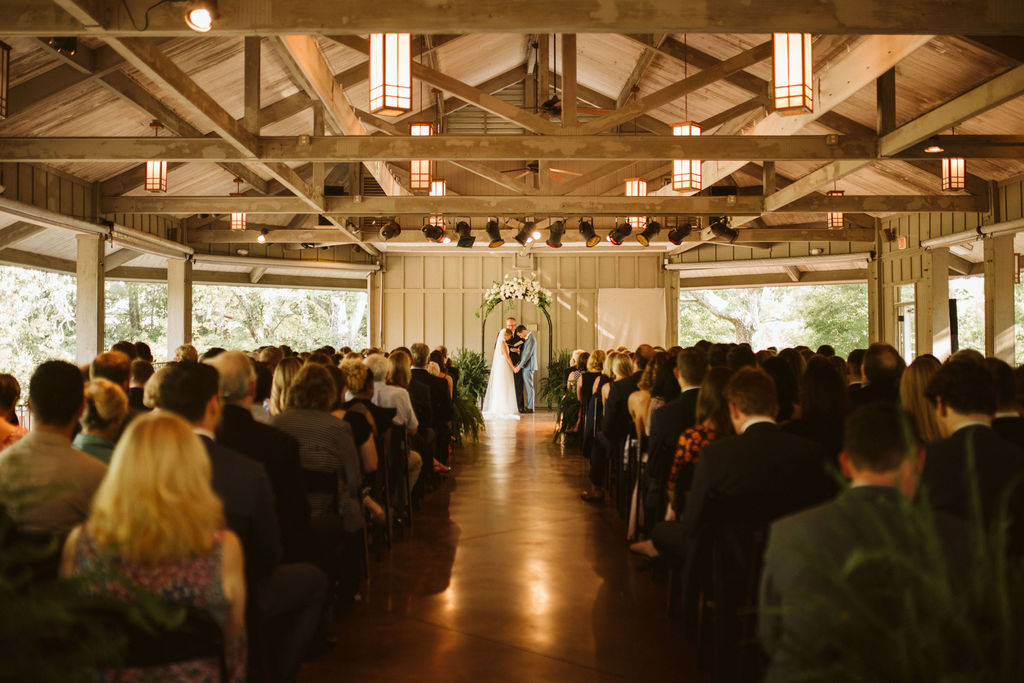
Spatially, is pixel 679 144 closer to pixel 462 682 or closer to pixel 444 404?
pixel 444 404

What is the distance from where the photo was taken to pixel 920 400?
345 cm

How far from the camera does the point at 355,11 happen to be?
14.7 ft

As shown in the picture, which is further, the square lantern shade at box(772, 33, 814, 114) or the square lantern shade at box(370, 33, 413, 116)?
the square lantern shade at box(772, 33, 814, 114)

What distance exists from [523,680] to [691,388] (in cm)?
192

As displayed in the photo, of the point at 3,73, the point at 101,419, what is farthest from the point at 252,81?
the point at 101,419

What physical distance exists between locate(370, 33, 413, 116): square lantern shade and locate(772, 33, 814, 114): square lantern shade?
2.28 m

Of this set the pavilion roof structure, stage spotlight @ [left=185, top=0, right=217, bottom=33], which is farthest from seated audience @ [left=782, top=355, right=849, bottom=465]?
stage spotlight @ [left=185, top=0, right=217, bottom=33]

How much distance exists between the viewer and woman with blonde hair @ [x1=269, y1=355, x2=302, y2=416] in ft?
13.3

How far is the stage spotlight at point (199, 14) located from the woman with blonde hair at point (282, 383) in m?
1.81

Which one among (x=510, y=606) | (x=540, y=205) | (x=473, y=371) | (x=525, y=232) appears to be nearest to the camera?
(x=510, y=606)

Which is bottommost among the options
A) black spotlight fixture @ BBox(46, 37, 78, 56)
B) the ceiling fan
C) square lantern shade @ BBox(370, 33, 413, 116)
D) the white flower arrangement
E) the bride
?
the bride

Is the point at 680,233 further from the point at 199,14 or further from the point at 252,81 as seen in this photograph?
the point at 199,14

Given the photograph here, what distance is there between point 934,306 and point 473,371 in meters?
7.84

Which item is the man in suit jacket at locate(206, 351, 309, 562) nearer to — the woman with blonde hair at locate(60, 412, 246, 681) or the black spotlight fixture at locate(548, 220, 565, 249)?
the woman with blonde hair at locate(60, 412, 246, 681)
